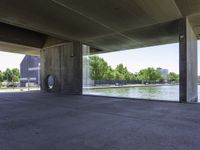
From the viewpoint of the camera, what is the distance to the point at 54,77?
11922 mm

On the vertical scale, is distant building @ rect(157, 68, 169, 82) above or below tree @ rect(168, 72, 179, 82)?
above

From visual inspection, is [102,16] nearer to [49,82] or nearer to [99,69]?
[49,82]

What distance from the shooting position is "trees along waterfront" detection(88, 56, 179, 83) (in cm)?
2572

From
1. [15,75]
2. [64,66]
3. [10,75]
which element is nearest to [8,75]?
[10,75]

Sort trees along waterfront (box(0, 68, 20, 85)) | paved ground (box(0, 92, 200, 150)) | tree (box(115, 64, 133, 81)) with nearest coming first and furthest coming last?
paved ground (box(0, 92, 200, 150)) → tree (box(115, 64, 133, 81)) → trees along waterfront (box(0, 68, 20, 85))

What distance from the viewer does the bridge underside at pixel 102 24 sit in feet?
19.0

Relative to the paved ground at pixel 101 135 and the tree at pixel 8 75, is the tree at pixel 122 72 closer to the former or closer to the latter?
the tree at pixel 8 75

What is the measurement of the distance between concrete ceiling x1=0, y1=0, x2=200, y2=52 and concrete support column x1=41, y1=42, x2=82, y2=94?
5.14 ft

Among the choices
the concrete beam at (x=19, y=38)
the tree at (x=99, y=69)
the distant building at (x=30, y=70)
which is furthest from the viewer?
the distant building at (x=30, y=70)

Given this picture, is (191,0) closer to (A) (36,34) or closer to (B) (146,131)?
(B) (146,131)

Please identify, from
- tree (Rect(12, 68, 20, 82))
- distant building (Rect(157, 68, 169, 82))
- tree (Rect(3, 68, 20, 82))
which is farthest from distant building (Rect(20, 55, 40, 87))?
distant building (Rect(157, 68, 169, 82))

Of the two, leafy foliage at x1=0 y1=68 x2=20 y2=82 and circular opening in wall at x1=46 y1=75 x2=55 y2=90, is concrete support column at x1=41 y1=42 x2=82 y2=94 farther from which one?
leafy foliage at x1=0 y1=68 x2=20 y2=82

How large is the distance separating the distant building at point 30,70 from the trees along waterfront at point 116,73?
→ 58.2 ft

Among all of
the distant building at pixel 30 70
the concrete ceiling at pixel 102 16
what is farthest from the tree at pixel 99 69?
the distant building at pixel 30 70
